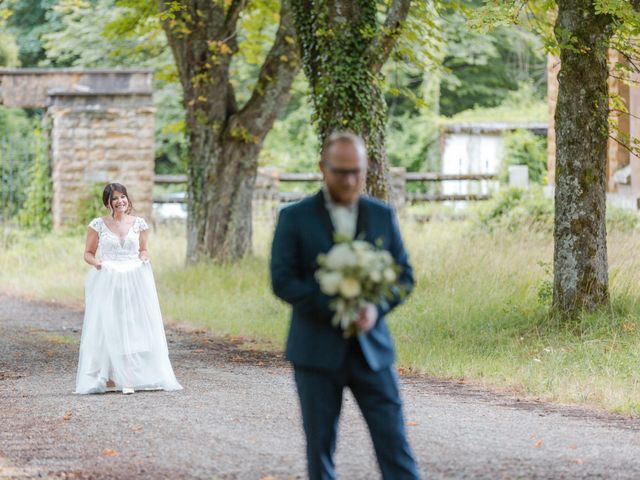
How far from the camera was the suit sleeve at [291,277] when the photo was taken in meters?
5.67

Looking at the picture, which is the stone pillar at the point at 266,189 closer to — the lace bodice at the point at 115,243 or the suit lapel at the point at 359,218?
the lace bodice at the point at 115,243

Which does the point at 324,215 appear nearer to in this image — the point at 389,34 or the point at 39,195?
the point at 389,34

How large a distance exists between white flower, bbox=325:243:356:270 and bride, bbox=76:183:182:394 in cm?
611

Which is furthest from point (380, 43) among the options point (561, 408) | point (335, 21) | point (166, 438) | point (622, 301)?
point (166, 438)

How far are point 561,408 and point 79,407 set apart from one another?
381cm

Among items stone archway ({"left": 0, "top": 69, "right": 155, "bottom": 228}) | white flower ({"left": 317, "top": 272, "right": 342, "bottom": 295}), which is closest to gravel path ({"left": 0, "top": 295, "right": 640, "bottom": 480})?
white flower ({"left": 317, "top": 272, "right": 342, "bottom": 295})

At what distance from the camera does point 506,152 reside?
132 feet

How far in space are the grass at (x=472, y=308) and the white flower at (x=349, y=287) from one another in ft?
16.5

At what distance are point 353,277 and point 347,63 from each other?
1100 centimetres

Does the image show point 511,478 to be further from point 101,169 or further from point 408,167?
point 408,167

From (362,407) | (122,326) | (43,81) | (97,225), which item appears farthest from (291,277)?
(43,81)

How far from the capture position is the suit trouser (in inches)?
229

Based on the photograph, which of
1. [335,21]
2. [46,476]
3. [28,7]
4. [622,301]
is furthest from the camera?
[28,7]

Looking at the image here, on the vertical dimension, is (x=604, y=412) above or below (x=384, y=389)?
below
